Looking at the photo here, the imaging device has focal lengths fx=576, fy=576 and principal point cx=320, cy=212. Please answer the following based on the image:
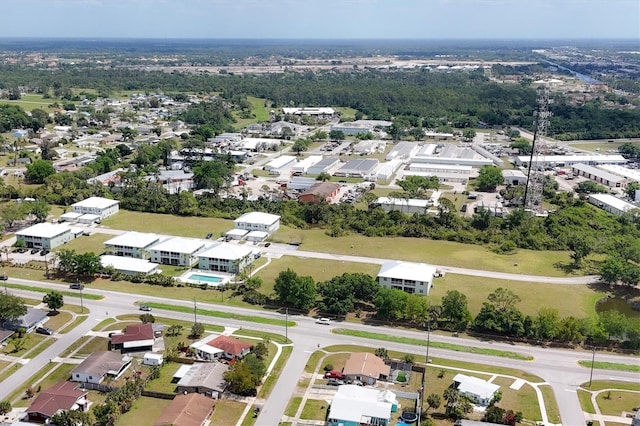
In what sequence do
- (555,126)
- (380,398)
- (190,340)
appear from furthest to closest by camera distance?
1. (555,126)
2. (190,340)
3. (380,398)

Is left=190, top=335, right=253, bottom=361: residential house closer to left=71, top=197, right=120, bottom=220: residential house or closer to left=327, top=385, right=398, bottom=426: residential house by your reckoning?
left=327, top=385, right=398, bottom=426: residential house

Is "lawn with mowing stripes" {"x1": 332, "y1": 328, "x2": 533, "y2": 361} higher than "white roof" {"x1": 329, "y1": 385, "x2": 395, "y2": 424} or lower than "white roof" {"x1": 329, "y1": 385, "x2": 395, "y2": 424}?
lower

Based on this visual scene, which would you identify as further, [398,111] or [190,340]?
[398,111]

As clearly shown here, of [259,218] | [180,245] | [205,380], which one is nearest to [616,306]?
[205,380]

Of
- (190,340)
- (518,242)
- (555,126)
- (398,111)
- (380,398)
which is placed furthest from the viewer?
(398,111)

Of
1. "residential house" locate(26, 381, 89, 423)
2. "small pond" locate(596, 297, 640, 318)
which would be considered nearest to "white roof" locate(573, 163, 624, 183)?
"small pond" locate(596, 297, 640, 318)

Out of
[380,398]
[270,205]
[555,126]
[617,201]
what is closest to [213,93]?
[555,126]

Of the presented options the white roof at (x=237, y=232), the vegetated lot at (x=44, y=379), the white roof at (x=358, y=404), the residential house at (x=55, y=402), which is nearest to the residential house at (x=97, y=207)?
the white roof at (x=237, y=232)

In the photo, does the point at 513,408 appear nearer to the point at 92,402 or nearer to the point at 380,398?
the point at 380,398

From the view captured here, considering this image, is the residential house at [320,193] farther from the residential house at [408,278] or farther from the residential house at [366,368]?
the residential house at [366,368]
